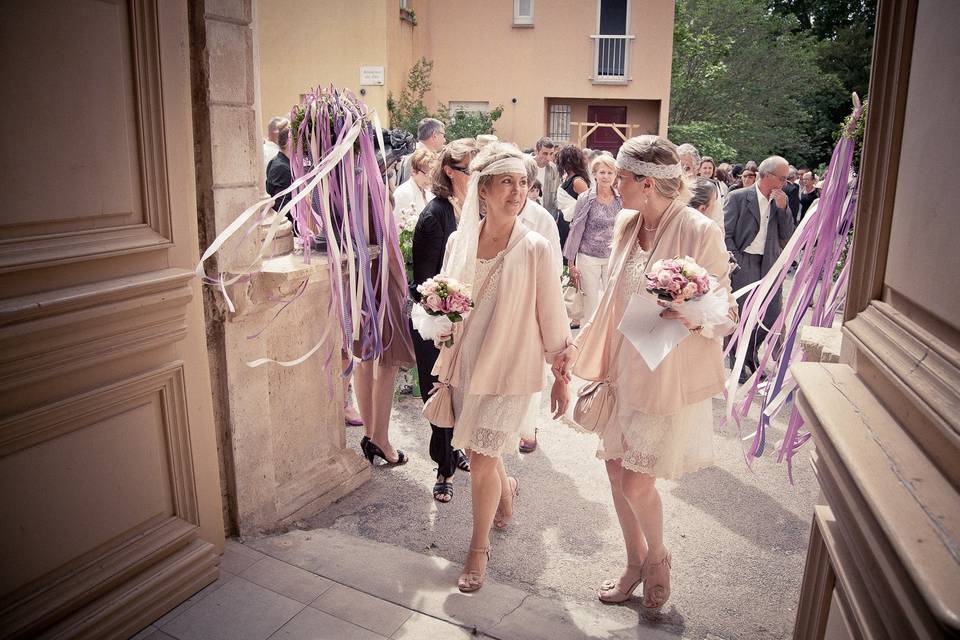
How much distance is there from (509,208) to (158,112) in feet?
5.14

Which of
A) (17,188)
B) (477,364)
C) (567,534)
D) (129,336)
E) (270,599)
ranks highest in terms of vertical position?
(17,188)

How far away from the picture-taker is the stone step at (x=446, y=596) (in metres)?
3.23

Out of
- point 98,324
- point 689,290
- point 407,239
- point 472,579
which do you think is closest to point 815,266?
point 689,290

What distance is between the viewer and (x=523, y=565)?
4.00 meters

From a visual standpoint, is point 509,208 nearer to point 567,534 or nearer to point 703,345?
point 703,345

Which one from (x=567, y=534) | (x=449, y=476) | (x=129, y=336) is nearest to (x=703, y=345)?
(x=567, y=534)

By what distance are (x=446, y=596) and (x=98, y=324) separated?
190 centimetres

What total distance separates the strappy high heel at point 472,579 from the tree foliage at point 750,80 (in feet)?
92.3

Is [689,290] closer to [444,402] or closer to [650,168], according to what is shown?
[650,168]

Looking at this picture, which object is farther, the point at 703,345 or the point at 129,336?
the point at 703,345

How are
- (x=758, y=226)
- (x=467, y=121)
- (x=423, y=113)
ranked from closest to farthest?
(x=758, y=226) → (x=423, y=113) → (x=467, y=121)

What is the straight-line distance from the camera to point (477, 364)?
3.49 meters

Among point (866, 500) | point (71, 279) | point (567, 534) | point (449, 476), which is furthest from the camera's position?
point (449, 476)

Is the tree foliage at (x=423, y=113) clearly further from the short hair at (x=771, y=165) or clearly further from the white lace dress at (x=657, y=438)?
the white lace dress at (x=657, y=438)
